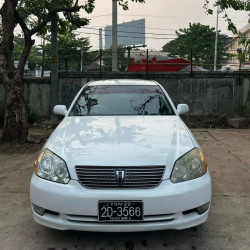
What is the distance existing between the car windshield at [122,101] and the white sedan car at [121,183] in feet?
3.11

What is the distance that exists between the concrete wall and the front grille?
7.94m

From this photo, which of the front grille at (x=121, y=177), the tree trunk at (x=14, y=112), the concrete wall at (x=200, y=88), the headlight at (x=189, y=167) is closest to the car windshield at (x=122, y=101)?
the headlight at (x=189, y=167)

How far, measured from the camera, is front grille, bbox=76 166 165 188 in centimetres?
282

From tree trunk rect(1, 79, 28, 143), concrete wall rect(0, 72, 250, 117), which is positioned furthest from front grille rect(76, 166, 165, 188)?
concrete wall rect(0, 72, 250, 117)

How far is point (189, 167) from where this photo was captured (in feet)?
9.90

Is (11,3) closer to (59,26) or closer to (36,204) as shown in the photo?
(59,26)

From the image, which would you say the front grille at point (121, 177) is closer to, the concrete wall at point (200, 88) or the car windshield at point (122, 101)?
the car windshield at point (122, 101)

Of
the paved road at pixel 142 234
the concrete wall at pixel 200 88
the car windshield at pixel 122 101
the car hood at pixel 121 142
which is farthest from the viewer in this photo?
the concrete wall at pixel 200 88

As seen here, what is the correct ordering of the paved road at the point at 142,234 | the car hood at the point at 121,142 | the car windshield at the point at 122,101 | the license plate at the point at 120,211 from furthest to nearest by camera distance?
1. the car windshield at the point at 122,101
2. the paved road at the point at 142,234
3. the car hood at the point at 121,142
4. the license plate at the point at 120,211

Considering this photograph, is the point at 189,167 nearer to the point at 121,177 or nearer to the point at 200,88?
the point at 121,177

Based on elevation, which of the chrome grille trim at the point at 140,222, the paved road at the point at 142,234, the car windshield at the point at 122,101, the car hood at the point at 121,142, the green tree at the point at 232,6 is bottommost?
the paved road at the point at 142,234

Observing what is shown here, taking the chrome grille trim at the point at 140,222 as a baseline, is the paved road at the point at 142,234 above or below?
below

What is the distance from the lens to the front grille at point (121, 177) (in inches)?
111

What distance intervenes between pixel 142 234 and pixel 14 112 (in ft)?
16.2
